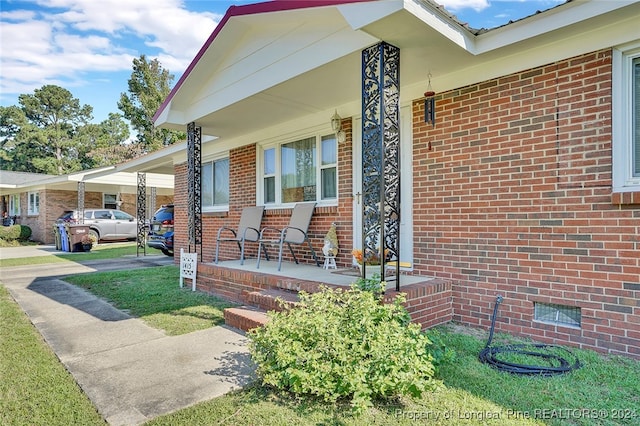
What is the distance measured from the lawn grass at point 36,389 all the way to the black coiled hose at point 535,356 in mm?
2870

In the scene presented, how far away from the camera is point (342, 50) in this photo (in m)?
3.95

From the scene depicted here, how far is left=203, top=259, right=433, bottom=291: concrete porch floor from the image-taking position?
436cm

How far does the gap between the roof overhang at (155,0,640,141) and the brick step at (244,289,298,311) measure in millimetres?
2590

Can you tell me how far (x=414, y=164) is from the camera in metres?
4.81

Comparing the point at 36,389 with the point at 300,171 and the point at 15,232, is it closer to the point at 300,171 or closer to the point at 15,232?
the point at 300,171

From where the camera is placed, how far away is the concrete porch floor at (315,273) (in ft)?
14.3

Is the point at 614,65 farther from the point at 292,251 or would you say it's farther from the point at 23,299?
the point at 23,299

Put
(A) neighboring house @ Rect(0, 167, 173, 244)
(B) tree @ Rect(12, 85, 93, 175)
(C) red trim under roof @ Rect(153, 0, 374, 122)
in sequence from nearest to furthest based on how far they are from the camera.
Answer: (C) red trim under roof @ Rect(153, 0, 374, 122) → (A) neighboring house @ Rect(0, 167, 173, 244) → (B) tree @ Rect(12, 85, 93, 175)

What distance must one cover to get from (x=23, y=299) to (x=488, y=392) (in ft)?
22.4

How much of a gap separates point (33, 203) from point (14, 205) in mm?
4029

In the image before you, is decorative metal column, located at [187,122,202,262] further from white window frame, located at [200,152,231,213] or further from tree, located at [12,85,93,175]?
tree, located at [12,85,93,175]

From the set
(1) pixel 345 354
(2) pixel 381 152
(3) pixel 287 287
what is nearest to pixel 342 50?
(2) pixel 381 152

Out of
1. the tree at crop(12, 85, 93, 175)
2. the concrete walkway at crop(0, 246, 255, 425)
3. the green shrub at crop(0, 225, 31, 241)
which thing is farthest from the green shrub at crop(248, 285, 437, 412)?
the tree at crop(12, 85, 93, 175)

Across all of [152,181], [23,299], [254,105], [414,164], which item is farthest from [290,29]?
[152,181]
